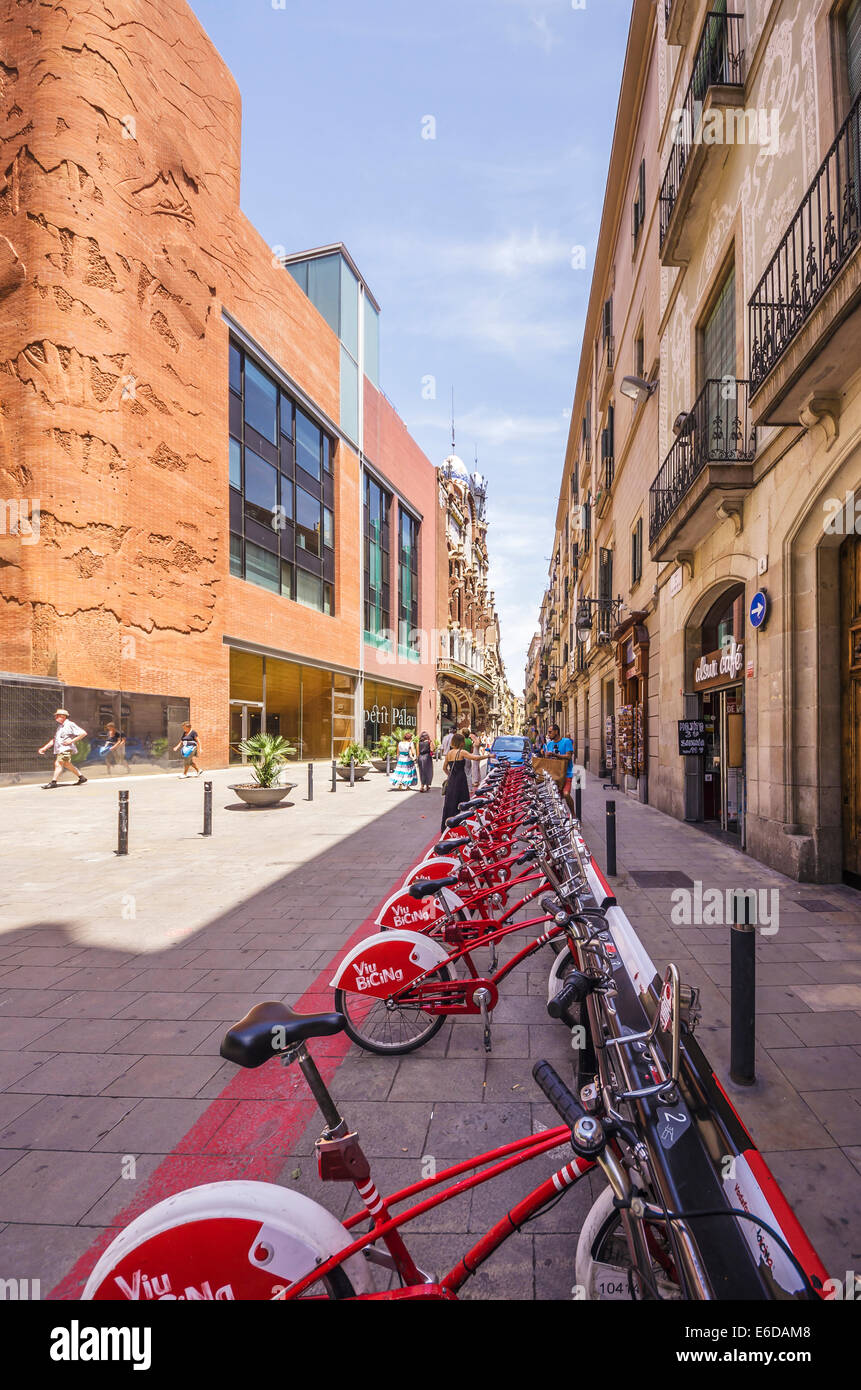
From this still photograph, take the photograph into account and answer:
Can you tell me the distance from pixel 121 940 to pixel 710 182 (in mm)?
13279

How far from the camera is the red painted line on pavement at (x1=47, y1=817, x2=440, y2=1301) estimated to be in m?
2.44

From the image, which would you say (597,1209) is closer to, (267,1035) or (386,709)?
(267,1035)

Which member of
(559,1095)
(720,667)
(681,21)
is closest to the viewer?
(559,1095)

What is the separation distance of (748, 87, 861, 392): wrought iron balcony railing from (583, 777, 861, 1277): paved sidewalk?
18.5 feet

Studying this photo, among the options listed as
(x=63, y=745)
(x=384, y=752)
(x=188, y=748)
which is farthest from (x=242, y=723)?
(x=63, y=745)

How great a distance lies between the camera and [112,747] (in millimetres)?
17641

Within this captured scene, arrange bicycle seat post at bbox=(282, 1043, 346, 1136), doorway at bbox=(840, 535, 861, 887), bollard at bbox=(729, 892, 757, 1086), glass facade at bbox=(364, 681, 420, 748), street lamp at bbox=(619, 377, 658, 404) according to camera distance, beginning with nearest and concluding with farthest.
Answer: bicycle seat post at bbox=(282, 1043, 346, 1136) < bollard at bbox=(729, 892, 757, 1086) < doorway at bbox=(840, 535, 861, 887) < street lamp at bbox=(619, 377, 658, 404) < glass facade at bbox=(364, 681, 420, 748)

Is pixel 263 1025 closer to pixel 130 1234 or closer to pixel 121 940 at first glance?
pixel 130 1234

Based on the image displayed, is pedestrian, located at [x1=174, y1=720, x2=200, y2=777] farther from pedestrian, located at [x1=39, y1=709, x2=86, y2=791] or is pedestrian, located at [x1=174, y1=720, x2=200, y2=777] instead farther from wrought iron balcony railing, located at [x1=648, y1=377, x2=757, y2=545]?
wrought iron balcony railing, located at [x1=648, y1=377, x2=757, y2=545]

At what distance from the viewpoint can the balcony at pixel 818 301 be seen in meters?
5.65

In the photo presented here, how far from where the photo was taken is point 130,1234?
156 cm

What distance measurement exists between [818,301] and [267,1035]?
7271mm

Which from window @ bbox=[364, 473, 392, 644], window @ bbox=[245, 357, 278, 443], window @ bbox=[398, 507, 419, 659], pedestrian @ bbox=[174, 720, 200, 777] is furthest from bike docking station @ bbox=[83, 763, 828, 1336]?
window @ bbox=[398, 507, 419, 659]

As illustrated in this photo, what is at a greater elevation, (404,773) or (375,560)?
(375,560)
